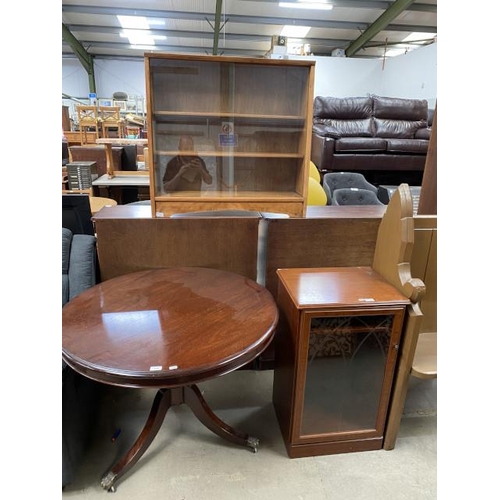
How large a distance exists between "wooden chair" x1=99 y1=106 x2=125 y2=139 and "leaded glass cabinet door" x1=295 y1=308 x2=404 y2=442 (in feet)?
20.8

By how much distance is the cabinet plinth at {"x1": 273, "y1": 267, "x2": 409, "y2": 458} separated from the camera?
1324mm

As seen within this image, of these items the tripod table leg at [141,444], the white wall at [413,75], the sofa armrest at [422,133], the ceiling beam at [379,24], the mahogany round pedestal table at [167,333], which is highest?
the ceiling beam at [379,24]

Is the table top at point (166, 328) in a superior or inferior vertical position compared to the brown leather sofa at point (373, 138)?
inferior

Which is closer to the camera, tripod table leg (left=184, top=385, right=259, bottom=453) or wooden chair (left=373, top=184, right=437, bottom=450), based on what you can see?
wooden chair (left=373, top=184, right=437, bottom=450)

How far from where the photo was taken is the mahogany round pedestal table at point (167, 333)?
1.02 m

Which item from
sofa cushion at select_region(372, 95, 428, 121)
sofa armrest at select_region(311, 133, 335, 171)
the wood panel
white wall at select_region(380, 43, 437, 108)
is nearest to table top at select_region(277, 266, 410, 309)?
the wood panel

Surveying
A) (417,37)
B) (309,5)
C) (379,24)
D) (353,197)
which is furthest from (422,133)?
(417,37)

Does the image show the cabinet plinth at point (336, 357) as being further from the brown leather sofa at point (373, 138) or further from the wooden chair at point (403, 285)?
the brown leather sofa at point (373, 138)

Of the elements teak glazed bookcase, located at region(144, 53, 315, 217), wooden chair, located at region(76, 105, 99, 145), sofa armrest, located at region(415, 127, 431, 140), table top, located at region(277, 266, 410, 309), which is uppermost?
wooden chair, located at region(76, 105, 99, 145)

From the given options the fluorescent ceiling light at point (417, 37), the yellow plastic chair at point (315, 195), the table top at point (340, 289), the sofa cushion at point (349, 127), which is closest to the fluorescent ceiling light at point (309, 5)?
the sofa cushion at point (349, 127)

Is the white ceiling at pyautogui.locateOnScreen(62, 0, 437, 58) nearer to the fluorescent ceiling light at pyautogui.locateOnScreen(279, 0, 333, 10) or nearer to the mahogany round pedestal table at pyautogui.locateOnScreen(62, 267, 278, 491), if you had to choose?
the fluorescent ceiling light at pyautogui.locateOnScreen(279, 0, 333, 10)

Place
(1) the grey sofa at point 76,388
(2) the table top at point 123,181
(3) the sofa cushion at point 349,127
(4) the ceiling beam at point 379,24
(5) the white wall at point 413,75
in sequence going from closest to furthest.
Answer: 1. (1) the grey sofa at point 76,388
2. (2) the table top at point 123,181
3. (3) the sofa cushion at point 349,127
4. (4) the ceiling beam at point 379,24
5. (5) the white wall at point 413,75

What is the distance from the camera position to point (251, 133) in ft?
6.20

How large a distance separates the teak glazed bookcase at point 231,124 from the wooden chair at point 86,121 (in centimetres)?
521
